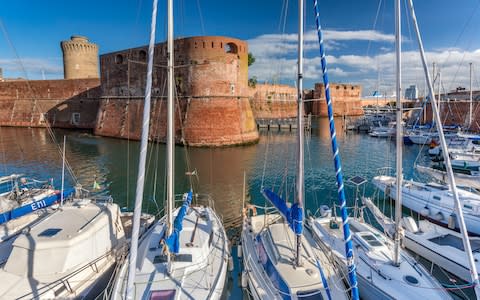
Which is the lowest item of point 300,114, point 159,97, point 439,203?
point 439,203

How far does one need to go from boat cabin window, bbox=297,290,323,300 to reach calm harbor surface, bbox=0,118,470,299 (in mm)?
1987

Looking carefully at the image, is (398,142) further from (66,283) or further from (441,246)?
(66,283)

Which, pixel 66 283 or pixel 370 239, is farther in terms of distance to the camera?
pixel 370 239

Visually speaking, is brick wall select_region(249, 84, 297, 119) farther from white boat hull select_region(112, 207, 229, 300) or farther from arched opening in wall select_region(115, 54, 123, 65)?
white boat hull select_region(112, 207, 229, 300)

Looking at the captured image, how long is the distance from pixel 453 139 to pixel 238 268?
26095 millimetres

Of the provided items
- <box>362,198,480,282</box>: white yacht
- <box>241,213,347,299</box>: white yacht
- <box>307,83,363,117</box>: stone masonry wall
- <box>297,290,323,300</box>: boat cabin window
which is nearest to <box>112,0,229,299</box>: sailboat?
<box>241,213,347,299</box>: white yacht

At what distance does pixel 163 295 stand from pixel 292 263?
2618 mm

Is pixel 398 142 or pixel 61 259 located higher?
pixel 398 142

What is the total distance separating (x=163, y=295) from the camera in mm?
5465

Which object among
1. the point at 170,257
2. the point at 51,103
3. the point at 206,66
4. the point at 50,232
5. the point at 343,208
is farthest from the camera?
the point at 51,103

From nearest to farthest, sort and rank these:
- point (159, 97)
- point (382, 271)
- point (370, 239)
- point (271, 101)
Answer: point (382, 271)
point (370, 239)
point (159, 97)
point (271, 101)

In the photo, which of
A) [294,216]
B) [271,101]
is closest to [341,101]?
[271,101]

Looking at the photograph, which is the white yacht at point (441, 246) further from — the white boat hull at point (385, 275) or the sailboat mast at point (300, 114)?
the sailboat mast at point (300, 114)

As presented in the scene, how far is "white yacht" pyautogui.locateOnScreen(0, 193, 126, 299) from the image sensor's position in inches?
227
